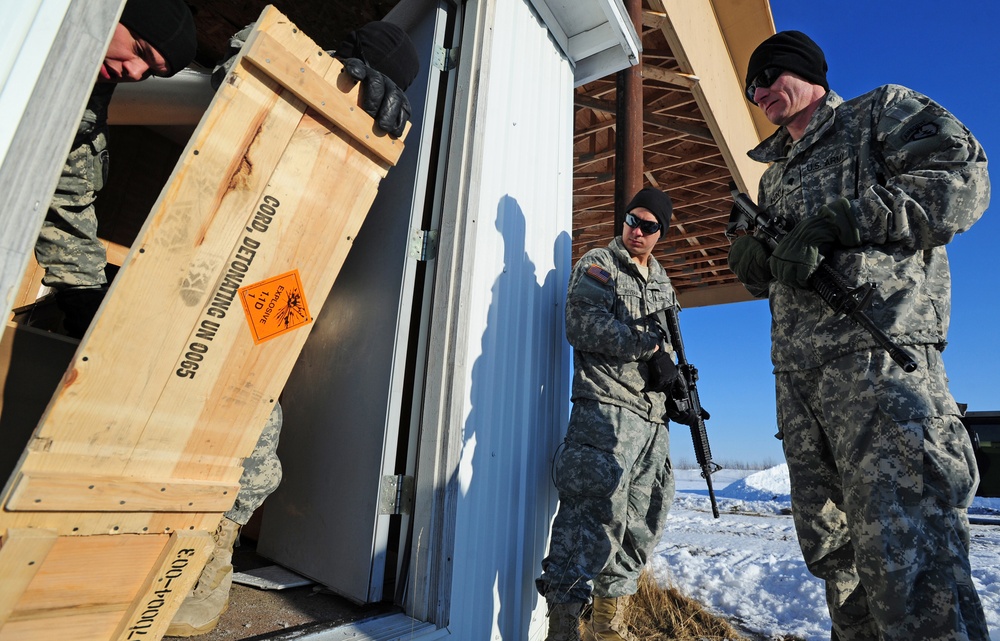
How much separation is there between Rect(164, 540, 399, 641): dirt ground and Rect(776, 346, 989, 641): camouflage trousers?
159cm

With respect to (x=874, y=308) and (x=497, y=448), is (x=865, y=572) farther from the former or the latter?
(x=497, y=448)

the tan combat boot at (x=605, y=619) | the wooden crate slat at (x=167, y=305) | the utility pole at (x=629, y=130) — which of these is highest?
the utility pole at (x=629, y=130)

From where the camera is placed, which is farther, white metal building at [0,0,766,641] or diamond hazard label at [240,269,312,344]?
white metal building at [0,0,766,641]

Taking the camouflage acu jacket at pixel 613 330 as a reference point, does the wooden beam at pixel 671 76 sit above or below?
above

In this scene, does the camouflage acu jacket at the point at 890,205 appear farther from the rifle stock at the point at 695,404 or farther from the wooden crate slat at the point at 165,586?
the wooden crate slat at the point at 165,586

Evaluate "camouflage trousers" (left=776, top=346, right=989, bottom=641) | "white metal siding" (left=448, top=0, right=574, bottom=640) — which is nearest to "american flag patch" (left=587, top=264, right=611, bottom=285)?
"white metal siding" (left=448, top=0, right=574, bottom=640)

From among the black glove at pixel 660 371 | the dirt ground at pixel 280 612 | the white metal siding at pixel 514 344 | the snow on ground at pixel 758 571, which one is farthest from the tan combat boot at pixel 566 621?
the snow on ground at pixel 758 571

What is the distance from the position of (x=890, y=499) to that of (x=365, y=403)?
6.16ft

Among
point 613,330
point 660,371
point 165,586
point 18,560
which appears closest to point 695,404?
point 660,371

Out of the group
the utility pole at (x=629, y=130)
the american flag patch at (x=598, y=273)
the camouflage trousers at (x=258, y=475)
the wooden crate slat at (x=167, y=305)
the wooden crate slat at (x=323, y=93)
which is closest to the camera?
the wooden crate slat at (x=167, y=305)

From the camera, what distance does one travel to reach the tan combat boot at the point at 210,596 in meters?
1.73

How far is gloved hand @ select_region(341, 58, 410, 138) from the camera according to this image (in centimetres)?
166

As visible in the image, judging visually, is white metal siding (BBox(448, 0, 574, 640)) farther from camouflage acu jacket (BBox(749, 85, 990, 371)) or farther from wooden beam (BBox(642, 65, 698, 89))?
wooden beam (BBox(642, 65, 698, 89))

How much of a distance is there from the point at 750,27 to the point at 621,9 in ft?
13.2
